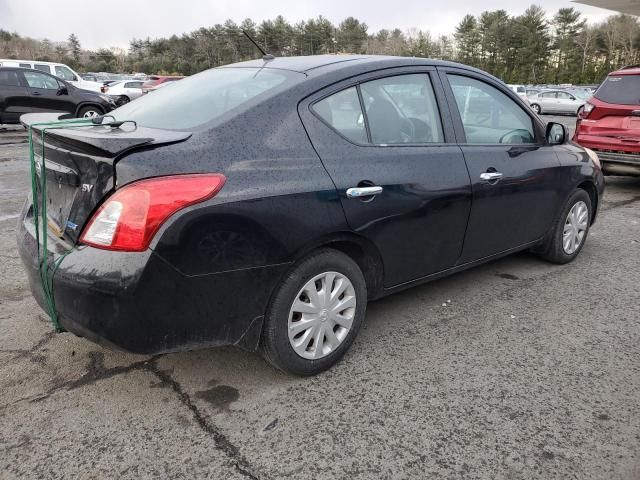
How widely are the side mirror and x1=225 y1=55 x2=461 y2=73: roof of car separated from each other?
120 cm

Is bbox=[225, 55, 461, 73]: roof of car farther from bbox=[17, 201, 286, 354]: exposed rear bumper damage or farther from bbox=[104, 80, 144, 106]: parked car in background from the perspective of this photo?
bbox=[104, 80, 144, 106]: parked car in background

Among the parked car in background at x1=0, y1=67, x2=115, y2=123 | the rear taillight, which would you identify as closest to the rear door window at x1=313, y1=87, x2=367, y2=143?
the rear taillight

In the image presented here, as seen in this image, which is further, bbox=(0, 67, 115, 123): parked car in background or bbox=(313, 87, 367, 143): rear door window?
bbox=(0, 67, 115, 123): parked car in background

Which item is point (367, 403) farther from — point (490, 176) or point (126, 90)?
point (126, 90)

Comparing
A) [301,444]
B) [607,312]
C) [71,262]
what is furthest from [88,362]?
[607,312]

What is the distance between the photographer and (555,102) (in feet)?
101

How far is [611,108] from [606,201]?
1.28 m

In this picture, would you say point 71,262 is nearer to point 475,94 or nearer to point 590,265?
point 475,94

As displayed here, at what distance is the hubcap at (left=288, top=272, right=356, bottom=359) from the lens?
8.56 feet

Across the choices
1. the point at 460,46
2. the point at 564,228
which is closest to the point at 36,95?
the point at 564,228

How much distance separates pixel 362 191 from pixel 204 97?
3.33ft

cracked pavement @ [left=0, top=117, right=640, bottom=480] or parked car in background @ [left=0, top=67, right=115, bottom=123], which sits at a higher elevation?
parked car in background @ [left=0, top=67, right=115, bottom=123]

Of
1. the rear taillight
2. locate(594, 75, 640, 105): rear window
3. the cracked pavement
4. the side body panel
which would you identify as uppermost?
locate(594, 75, 640, 105): rear window

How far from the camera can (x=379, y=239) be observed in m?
2.84
